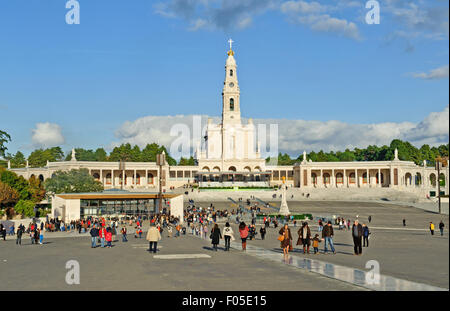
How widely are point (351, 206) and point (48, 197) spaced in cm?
4859

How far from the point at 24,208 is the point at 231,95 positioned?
74064 mm

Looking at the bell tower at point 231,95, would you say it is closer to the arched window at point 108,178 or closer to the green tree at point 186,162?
the green tree at point 186,162

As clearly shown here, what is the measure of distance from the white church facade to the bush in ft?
171

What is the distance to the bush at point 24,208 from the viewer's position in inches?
2440

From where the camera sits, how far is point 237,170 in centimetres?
12350

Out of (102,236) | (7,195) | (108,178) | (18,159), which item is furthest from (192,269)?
(18,159)

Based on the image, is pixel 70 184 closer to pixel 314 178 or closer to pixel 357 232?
pixel 357 232

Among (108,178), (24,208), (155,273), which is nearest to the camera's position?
(155,273)

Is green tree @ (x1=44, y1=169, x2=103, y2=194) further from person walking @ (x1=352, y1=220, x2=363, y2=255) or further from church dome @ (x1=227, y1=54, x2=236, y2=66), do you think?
person walking @ (x1=352, y1=220, x2=363, y2=255)

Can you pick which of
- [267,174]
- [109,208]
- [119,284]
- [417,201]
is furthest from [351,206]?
[119,284]

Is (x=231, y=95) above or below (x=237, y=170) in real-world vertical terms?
above

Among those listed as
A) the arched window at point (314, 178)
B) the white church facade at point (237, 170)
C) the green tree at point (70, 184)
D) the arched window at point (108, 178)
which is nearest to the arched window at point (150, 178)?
the white church facade at point (237, 170)

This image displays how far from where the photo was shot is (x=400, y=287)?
11539mm
